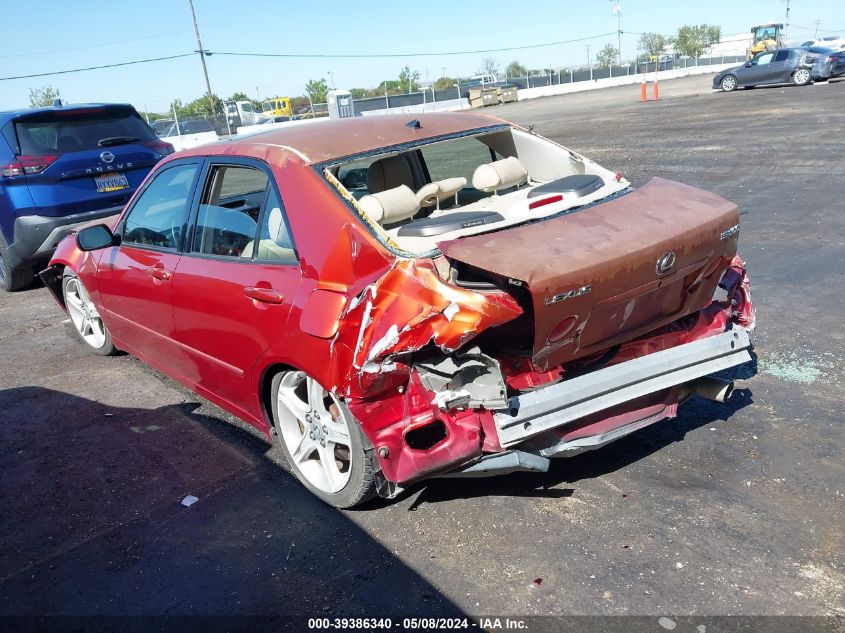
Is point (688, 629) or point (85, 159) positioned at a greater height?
point (85, 159)

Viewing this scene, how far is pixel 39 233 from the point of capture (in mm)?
7785

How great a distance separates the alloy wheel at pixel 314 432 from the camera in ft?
11.0

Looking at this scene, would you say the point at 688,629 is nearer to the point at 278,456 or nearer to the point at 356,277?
the point at 356,277

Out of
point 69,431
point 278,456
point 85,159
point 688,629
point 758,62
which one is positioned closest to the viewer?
point 688,629

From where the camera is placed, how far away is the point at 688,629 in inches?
97.7

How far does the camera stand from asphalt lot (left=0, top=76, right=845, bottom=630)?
2775mm

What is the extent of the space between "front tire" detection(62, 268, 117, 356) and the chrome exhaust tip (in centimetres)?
434

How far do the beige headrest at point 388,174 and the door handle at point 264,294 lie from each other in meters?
1.05

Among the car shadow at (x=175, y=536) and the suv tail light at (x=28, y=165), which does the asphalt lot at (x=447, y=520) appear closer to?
the car shadow at (x=175, y=536)

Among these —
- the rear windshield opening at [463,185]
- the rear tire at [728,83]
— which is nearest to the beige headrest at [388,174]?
the rear windshield opening at [463,185]

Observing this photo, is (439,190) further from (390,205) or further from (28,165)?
(28,165)

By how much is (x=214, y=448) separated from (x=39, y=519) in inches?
38.0

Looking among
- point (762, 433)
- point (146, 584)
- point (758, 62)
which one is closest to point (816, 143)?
point (762, 433)

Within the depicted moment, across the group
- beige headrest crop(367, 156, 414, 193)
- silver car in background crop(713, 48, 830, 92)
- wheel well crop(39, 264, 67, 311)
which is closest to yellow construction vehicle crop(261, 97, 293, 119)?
silver car in background crop(713, 48, 830, 92)
